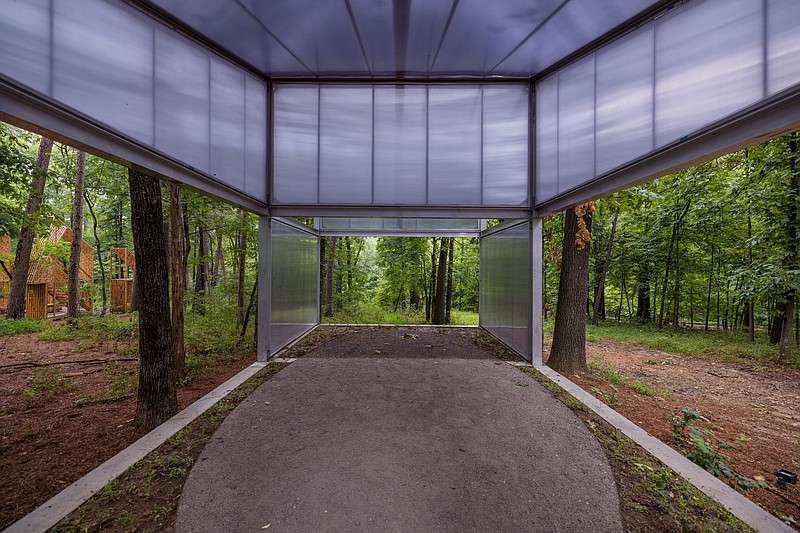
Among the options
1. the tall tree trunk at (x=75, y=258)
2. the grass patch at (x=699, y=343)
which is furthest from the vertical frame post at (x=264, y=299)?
the grass patch at (x=699, y=343)

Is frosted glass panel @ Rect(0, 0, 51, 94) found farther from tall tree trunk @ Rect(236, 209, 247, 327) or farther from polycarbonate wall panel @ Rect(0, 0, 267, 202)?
tall tree trunk @ Rect(236, 209, 247, 327)

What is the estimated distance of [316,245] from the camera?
9.52 m

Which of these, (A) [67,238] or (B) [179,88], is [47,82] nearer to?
(B) [179,88]

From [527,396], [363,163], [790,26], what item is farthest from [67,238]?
[790,26]

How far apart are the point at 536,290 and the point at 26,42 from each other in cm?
731

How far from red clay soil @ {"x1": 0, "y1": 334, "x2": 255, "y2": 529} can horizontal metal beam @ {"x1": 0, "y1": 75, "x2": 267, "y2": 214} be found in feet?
10.4

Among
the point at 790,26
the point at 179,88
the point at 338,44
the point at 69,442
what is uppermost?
the point at 338,44

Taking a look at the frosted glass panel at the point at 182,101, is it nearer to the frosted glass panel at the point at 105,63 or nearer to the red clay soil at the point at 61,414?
the frosted glass panel at the point at 105,63

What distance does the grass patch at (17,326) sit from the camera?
336 inches

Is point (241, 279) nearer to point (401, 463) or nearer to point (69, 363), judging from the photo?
point (69, 363)

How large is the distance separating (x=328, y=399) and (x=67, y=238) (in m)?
18.9

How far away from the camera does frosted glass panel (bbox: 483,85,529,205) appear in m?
6.34

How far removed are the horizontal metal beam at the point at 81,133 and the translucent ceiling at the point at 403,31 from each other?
1907 mm

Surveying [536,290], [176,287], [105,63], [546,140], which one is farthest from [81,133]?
[536,290]
